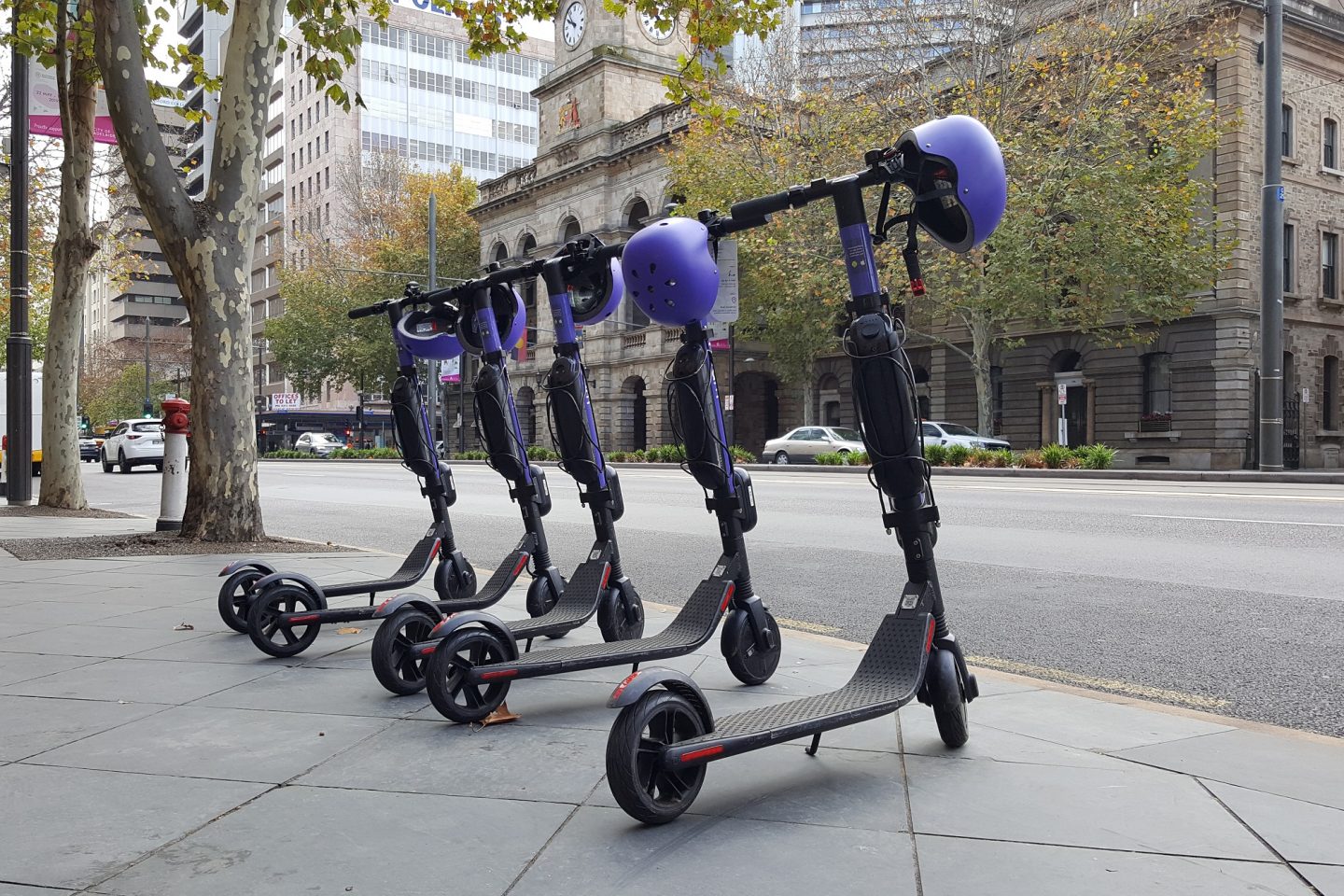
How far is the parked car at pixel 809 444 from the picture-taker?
37144 millimetres

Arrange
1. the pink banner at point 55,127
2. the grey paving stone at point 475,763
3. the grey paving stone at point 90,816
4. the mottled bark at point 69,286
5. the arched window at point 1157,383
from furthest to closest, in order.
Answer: the arched window at point 1157,383 → the mottled bark at point 69,286 → the pink banner at point 55,127 → the grey paving stone at point 475,763 → the grey paving stone at point 90,816

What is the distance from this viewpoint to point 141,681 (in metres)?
4.61

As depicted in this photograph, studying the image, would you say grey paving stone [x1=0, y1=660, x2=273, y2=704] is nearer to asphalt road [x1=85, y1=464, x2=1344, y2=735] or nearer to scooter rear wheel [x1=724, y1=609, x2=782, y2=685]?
scooter rear wheel [x1=724, y1=609, x2=782, y2=685]

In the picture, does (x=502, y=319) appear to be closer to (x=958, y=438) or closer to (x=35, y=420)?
(x=35, y=420)

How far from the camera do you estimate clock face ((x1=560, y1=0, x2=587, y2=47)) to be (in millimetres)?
53250

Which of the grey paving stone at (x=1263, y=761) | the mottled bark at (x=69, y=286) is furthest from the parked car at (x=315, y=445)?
the grey paving stone at (x=1263, y=761)

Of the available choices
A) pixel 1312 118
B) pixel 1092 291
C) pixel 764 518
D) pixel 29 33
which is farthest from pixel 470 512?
pixel 1312 118

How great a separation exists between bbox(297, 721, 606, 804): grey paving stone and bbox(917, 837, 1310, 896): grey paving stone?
1028 millimetres

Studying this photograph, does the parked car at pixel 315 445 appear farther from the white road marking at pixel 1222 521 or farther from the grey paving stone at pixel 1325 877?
the grey paving stone at pixel 1325 877

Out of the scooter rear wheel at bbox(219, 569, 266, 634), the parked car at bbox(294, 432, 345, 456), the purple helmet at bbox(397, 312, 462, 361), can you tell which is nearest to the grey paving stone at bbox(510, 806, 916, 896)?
the scooter rear wheel at bbox(219, 569, 266, 634)

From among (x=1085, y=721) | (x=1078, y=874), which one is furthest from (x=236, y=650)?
(x=1078, y=874)

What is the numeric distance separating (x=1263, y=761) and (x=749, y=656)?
5.91ft

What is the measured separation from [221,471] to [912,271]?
322 inches

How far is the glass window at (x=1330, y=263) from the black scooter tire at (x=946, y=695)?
3825 centimetres
